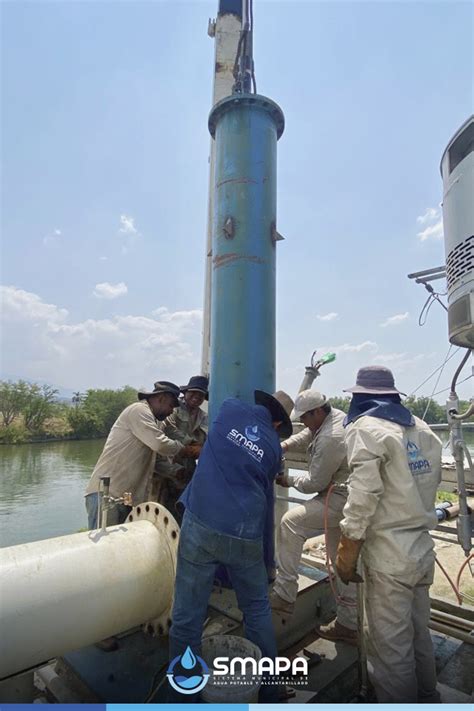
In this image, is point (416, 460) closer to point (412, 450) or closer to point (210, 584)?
point (412, 450)

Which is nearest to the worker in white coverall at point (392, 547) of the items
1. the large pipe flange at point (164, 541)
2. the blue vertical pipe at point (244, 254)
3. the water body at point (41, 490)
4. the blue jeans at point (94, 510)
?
the blue vertical pipe at point (244, 254)

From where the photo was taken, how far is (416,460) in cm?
195

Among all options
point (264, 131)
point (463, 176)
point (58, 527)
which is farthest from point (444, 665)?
point (58, 527)

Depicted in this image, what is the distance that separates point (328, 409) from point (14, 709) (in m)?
2.10

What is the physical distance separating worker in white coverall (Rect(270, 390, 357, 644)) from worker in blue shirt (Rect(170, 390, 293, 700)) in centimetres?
64

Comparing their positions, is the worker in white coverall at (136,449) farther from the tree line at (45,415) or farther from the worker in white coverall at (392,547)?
the tree line at (45,415)

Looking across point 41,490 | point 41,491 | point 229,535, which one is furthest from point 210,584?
point 41,490

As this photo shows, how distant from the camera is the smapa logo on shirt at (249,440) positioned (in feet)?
6.29

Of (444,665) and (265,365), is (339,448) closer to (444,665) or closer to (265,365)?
(265,365)

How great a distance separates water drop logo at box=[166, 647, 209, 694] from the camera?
164 cm

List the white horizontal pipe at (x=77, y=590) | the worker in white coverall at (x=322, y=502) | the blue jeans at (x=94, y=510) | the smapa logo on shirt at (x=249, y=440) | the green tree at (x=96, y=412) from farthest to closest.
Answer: the green tree at (x=96, y=412) → the blue jeans at (x=94, y=510) → the worker in white coverall at (x=322, y=502) → the smapa logo on shirt at (x=249, y=440) → the white horizontal pipe at (x=77, y=590)

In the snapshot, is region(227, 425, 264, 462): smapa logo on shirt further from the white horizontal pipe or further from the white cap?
the white cap

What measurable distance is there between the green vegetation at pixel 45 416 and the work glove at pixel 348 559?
98.3ft

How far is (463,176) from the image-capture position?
2219 millimetres
